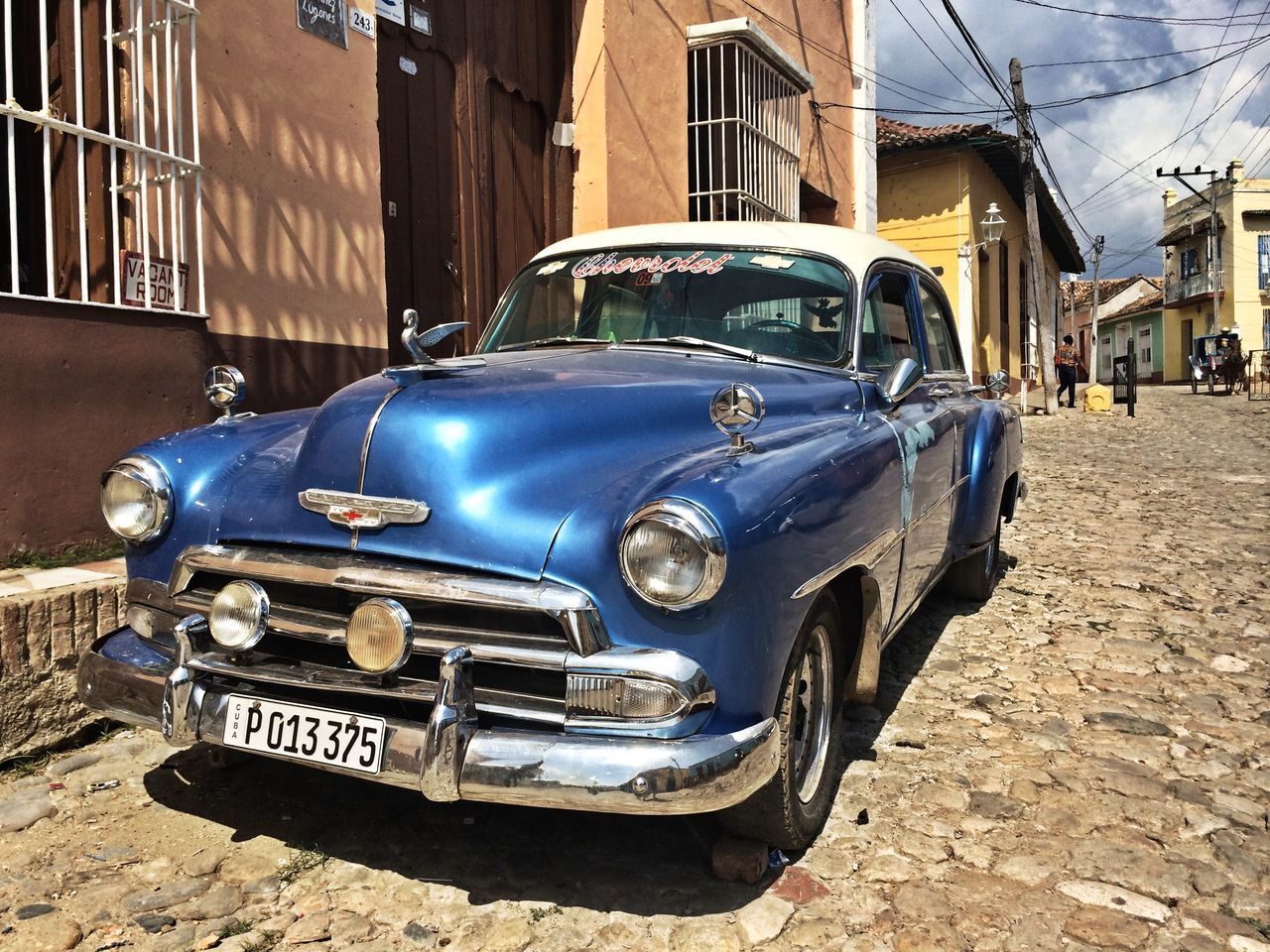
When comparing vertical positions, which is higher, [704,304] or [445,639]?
[704,304]

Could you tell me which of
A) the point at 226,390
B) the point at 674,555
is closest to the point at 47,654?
the point at 226,390

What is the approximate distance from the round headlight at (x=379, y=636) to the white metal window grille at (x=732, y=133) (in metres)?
7.01

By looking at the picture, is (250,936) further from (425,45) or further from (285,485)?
(425,45)

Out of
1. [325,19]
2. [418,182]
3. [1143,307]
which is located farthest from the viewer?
[1143,307]

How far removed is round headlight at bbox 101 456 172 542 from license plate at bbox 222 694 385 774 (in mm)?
583

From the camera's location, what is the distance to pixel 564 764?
1889 millimetres

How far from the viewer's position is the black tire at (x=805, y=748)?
219 cm

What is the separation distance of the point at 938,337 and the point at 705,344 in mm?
1563

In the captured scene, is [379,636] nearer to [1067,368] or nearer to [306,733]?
[306,733]

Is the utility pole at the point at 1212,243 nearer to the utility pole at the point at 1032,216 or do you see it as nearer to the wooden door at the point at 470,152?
the utility pole at the point at 1032,216

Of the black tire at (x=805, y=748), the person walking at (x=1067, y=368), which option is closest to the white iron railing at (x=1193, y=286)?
the person walking at (x=1067, y=368)

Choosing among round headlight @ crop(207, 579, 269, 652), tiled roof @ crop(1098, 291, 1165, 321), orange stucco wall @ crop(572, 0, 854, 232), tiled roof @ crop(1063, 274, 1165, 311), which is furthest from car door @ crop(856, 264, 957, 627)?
tiled roof @ crop(1063, 274, 1165, 311)

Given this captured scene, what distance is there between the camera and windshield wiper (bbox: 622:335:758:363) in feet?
10.1

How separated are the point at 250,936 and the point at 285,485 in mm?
963
